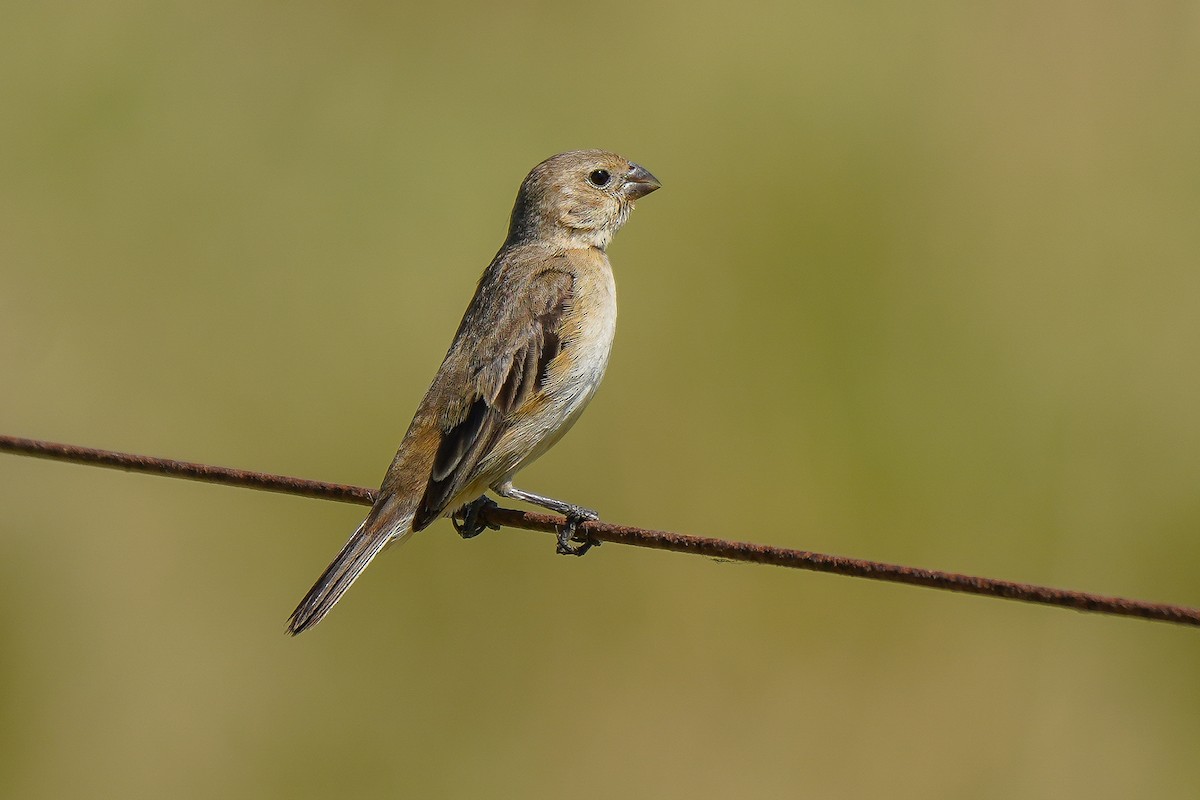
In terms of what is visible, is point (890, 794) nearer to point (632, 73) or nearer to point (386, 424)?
point (386, 424)

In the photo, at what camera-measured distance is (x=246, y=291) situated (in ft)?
29.5

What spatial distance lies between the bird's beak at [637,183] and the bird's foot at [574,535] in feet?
6.70

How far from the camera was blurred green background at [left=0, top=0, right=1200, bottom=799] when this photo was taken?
7258mm

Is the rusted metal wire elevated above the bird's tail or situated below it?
above

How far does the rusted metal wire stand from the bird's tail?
61 cm

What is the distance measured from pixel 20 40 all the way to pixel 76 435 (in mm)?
3413

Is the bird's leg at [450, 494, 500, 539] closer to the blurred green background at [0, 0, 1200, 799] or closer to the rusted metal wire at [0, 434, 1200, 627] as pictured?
the rusted metal wire at [0, 434, 1200, 627]

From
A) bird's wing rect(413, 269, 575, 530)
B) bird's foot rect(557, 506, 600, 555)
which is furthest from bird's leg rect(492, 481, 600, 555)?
bird's wing rect(413, 269, 575, 530)

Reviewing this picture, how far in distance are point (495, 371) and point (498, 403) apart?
0.16m

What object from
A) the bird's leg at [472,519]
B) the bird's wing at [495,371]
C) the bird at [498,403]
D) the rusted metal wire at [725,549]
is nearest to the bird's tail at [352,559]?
the bird at [498,403]

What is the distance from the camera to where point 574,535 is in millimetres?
4797

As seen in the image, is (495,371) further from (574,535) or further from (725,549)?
(725,549)

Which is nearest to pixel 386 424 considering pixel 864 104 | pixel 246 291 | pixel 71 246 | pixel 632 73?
pixel 246 291

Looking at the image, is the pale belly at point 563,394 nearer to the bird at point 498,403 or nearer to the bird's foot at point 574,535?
Result: the bird at point 498,403
